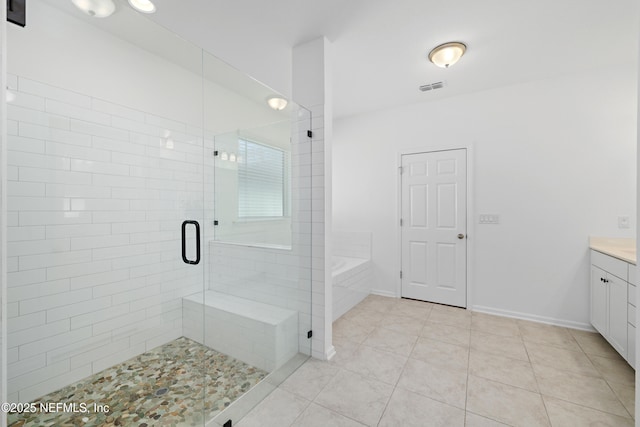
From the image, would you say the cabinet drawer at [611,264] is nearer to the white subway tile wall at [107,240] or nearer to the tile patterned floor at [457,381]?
the tile patterned floor at [457,381]

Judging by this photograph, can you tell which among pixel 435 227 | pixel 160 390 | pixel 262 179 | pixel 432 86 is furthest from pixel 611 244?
pixel 160 390

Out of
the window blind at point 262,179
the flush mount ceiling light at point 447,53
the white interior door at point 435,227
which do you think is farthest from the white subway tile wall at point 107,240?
the white interior door at point 435,227

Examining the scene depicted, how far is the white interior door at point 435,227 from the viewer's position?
10.6 ft

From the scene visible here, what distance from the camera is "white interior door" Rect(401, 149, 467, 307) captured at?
3.22 metres

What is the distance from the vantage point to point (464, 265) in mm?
3199

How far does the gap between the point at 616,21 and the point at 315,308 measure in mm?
3127

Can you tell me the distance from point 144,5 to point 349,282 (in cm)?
308

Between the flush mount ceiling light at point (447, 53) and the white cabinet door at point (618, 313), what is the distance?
2.19 m

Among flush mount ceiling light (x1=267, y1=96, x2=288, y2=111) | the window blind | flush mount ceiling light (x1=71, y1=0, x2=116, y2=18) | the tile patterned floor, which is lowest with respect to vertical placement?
the tile patterned floor

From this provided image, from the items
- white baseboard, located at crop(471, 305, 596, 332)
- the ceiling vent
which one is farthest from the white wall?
the ceiling vent

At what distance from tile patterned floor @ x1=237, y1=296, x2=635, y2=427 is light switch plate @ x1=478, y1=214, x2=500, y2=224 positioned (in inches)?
43.7

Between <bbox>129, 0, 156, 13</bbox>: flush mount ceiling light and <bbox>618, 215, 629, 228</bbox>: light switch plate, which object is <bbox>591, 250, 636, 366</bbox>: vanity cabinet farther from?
<bbox>129, 0, 156, 13</bbox>: flush mount ceiling light

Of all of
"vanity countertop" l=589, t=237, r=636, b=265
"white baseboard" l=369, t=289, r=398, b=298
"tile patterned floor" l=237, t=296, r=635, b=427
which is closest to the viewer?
"tile patterned floor" l=237, t=296, r=635, b=427

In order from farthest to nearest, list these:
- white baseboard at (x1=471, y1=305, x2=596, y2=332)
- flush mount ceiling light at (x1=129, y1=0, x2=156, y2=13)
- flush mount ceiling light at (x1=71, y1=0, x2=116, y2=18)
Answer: white baseboard at (x1=471, y1=305, x2=596, y2=332) → flush mount ceiling light at (x1=129, y1=0, x2=156, y2=13) → flush mount ceiling light at (x1=71, y1=0, x2=116, y2=18)
